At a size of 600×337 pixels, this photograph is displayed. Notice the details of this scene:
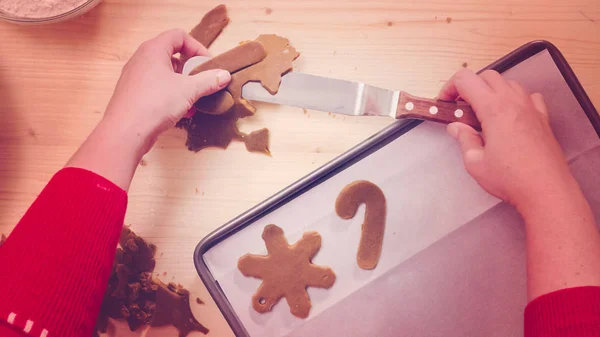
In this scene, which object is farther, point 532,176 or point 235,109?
point 235,109

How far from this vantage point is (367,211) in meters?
0.55

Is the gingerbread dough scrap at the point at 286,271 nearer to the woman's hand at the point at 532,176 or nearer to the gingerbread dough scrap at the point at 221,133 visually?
the gingerbread dough scrap at the point at 221,133

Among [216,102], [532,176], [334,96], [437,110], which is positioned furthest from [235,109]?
[532,176]

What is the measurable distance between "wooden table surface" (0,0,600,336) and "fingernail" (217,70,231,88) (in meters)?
0.07

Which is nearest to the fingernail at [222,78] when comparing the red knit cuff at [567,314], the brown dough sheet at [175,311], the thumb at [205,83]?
the thumb at [205,83]

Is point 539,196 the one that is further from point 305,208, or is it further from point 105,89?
point 105,89

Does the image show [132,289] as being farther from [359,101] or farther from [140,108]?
[359,101]

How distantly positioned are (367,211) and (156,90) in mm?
297

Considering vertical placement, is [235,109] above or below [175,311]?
above

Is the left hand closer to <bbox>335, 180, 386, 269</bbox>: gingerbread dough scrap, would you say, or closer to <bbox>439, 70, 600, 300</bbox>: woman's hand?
<bbox>335, 180, 386, 269</bbox>: gingerbread dough scrap

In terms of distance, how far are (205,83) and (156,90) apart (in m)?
0.06

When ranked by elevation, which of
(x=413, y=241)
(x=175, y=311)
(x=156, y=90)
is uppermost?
(x=156, y=90)

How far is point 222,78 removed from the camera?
539mm

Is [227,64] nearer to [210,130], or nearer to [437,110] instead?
[210,130]
